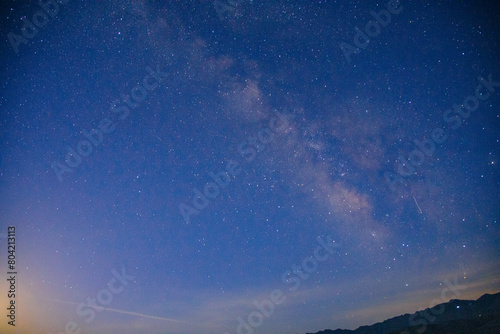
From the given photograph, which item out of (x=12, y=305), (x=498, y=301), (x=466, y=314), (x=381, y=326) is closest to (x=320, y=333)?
(x=381, y=326)

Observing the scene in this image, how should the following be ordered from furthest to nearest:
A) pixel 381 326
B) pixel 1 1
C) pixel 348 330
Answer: pixel 381 326 < pixel 348 330 < pixel 1 1

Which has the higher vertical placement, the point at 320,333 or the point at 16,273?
the point at 16,273

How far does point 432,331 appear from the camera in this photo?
171 ft

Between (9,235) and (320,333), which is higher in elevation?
(9,235)

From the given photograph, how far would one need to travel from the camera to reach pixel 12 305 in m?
11.0

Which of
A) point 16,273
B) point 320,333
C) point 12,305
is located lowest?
point 320,333

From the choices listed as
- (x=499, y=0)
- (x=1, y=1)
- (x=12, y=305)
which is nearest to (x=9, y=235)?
(x=12, y=305)

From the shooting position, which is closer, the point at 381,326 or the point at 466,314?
the point at 466,314

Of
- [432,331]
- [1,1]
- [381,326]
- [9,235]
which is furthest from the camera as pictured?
[381,326]

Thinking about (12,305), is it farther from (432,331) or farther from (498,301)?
(498,301)

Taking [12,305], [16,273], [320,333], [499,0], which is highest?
[499,0]

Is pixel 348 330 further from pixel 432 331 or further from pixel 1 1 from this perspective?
pixel 1 1

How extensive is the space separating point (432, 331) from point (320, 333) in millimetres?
92132

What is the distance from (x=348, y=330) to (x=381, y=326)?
81.6ft
